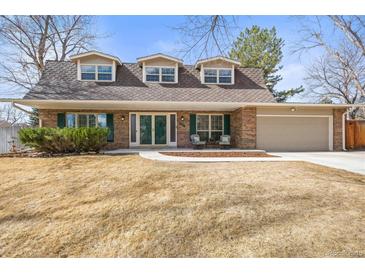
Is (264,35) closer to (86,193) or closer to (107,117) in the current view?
(107,117)

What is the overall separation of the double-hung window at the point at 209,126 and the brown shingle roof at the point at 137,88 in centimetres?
155

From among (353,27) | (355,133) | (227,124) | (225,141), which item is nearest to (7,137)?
(225,141)

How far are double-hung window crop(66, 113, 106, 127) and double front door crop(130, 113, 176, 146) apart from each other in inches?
70.7

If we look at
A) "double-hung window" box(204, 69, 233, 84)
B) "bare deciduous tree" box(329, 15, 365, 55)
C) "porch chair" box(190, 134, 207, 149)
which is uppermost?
"bare deciduous tree" box(329, 15, 365, 55)

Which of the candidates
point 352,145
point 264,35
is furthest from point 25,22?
point 352,145

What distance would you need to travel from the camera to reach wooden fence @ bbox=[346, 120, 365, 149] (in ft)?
42.1

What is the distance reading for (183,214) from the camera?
345cm

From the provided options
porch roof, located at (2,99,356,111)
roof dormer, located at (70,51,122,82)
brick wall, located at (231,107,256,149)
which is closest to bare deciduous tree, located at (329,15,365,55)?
porch roof, located at (2,99,356,111)

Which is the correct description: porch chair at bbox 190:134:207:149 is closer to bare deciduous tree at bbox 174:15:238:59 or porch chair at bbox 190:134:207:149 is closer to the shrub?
the shrub

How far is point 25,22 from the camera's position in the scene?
55.4ft

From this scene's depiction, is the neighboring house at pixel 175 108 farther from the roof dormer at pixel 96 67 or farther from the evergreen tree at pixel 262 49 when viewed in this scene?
the evergreen tree at pixel 262 49

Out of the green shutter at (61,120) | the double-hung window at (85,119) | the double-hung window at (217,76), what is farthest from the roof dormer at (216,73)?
the green shutter at (61,120)

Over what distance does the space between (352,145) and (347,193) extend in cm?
1113

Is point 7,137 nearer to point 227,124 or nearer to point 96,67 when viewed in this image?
point 96,67
